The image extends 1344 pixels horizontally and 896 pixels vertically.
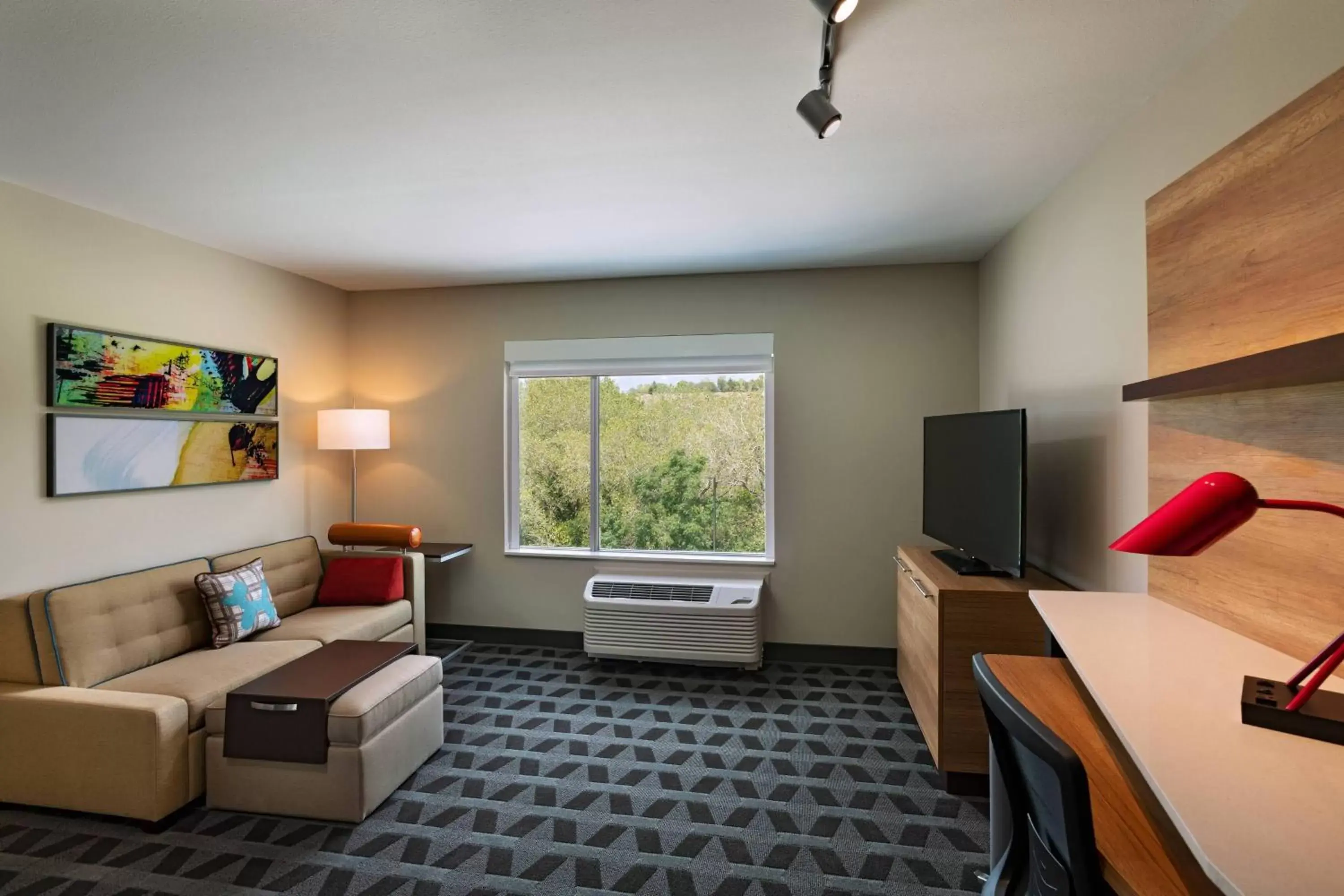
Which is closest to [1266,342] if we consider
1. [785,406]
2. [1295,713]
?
[1295,713]

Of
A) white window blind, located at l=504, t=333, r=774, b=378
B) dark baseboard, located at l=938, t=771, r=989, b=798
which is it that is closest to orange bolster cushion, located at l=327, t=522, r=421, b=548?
white window blind, located at l=504, t=333, r=774, b=378

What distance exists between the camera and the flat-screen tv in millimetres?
2477

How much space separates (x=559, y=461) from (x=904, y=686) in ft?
8.62

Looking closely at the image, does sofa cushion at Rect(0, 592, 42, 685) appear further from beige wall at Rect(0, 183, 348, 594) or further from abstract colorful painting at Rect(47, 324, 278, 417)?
abstract colorful painting at Rect(47, 324, 278, 417)

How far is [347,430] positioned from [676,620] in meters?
2.41

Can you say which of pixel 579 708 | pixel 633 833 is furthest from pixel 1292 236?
pixel 579 708

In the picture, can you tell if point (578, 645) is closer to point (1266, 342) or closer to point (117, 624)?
point (117, 624)

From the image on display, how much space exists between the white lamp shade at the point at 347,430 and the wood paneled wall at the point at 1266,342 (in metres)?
4.05

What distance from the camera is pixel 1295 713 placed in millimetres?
1037

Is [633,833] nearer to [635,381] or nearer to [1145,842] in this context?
[1145,842]

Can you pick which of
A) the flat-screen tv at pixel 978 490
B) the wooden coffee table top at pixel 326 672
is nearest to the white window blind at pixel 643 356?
the flat-screen tv at pixel 978 490

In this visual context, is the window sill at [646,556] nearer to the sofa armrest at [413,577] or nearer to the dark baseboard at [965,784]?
the sofa armrest at [413,577]

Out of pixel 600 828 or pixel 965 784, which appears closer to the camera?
pixel 600 828

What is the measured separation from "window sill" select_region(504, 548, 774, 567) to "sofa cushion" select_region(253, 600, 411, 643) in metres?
0.87
